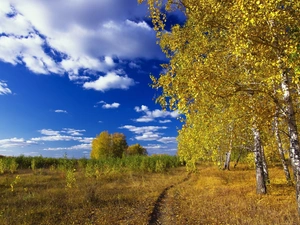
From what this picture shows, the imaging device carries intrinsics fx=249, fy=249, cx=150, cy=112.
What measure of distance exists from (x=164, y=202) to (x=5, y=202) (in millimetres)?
9046

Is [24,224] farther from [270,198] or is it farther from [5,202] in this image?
[270,198]

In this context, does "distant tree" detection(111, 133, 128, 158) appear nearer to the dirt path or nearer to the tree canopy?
the dirt path

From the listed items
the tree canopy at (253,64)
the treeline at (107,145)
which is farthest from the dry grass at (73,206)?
the treeline at (107,145)

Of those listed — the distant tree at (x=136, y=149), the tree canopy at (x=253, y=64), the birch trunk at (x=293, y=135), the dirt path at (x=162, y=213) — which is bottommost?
the dirt path at (x=162, y=213)

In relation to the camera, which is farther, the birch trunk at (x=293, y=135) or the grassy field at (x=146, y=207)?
the grassy field at (x=146, y=207)

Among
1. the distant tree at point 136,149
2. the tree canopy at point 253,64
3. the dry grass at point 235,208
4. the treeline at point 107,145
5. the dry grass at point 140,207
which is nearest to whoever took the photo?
the tree canopy at point 253,64

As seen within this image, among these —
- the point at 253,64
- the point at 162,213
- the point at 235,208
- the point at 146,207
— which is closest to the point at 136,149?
the point at 146,207

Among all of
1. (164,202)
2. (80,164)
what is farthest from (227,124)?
(80,164)

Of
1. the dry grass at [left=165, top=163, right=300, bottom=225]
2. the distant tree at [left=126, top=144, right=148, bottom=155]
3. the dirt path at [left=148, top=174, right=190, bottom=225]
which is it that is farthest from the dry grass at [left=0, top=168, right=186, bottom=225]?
the distant tree at [left=126, top=144, right=148, bottom=155]

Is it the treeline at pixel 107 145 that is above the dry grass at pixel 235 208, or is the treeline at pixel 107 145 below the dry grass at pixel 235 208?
above

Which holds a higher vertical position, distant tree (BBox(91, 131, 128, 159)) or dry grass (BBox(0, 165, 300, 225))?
distant tree (BBox(91, 131, 128, 159))

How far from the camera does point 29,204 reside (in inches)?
536

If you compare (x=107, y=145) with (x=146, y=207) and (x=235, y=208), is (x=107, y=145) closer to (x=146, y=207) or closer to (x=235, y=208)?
(x=146, y=207)

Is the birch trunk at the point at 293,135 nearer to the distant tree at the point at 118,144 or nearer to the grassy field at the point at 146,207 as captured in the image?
the grassy field at the point at 146,207
